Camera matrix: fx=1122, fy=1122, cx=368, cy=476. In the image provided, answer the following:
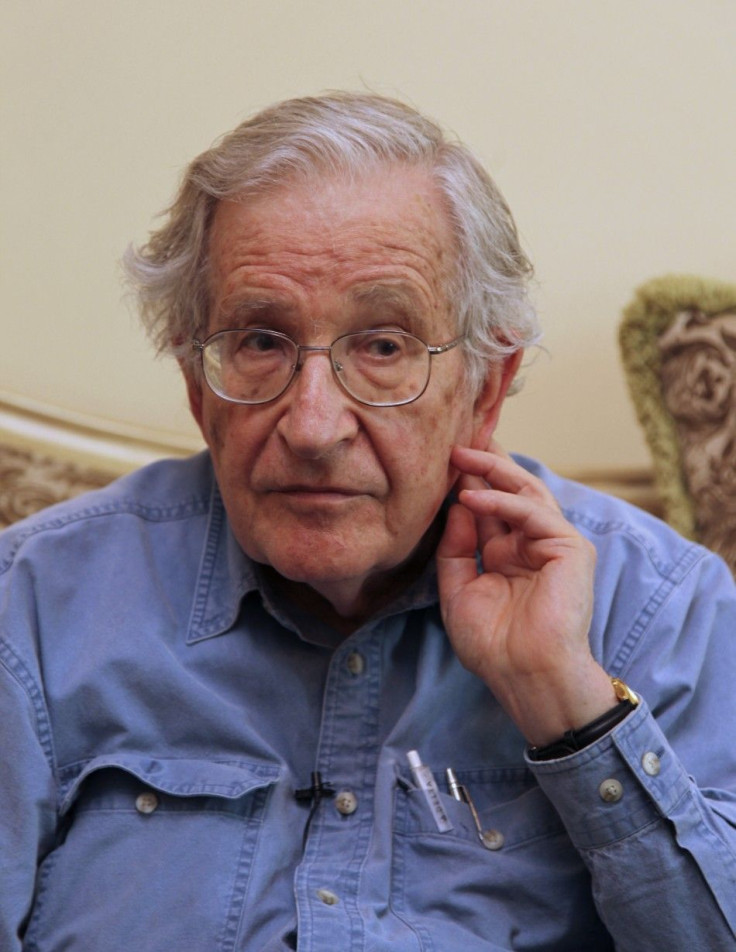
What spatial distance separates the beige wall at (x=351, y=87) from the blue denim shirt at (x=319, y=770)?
0.73m

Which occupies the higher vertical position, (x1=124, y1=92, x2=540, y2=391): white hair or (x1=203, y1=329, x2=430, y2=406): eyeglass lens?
(x1=124, y1=92, x2=540, y2=391): white hair

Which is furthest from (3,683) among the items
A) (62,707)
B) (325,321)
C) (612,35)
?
(612,35)

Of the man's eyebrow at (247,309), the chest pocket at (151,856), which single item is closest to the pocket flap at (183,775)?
the chest pocket at (151,856)

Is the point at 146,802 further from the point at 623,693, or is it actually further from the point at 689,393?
the point at 689,393

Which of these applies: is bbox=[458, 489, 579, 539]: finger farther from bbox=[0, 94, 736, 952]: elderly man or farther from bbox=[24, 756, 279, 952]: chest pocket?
bbox=[24, 756, 279, 952]: chest pocket

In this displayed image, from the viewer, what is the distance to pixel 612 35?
215 centimetres

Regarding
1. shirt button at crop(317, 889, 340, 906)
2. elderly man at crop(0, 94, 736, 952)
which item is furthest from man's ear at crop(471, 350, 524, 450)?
shirt button at crop(317, 889, 340, 906)

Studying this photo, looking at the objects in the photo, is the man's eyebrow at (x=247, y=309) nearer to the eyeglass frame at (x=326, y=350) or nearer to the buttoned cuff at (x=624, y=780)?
the eyeglass frame at (x=326, y=350)

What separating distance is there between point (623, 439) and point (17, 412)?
116 centimetres

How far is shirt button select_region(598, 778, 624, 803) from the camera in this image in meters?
1.28

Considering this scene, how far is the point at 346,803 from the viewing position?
55.5 inches

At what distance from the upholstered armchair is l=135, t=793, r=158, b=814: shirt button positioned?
0.99 m

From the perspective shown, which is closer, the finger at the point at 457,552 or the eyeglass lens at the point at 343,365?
the eyeglass lens at the point at 343,365

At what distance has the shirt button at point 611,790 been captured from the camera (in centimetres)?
128
